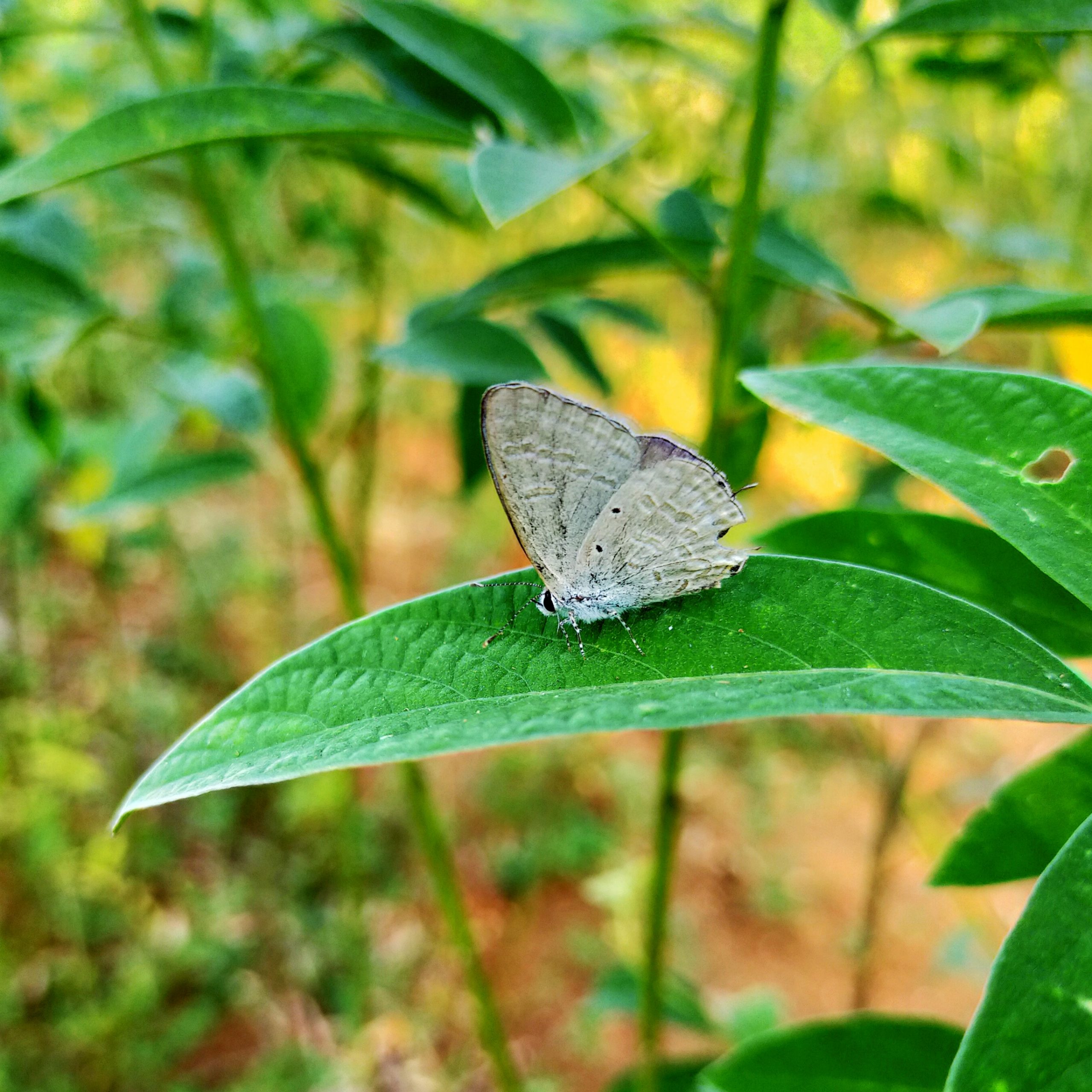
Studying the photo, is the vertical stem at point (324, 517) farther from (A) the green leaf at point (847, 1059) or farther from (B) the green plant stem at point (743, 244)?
(B) the green plant stem at point (743, 244)

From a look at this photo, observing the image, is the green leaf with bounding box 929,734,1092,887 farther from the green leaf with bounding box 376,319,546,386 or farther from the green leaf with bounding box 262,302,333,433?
the green leaf with bounding box 262,302,333,433

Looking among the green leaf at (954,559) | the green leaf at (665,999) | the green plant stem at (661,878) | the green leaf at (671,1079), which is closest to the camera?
the green leaf at (954,559)

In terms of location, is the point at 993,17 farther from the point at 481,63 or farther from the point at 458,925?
the point at 458,925

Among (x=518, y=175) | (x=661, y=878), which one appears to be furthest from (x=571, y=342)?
(x=661, y=878)

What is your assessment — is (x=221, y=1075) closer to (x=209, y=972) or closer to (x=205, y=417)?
(x=209, y=972)

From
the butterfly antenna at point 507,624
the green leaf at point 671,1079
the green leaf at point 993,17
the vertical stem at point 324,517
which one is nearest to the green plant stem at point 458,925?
the vertical stem at point 324,517

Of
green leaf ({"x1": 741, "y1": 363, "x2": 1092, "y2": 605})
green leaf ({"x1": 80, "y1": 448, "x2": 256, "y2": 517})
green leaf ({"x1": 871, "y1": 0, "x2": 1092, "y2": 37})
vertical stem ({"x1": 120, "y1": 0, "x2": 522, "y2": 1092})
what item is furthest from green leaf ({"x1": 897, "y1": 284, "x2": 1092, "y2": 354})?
green leaf ({"x1": 80, "y1": 448, "x2": 256, "y2": 517})

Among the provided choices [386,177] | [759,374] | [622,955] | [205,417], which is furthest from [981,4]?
[622,955]
